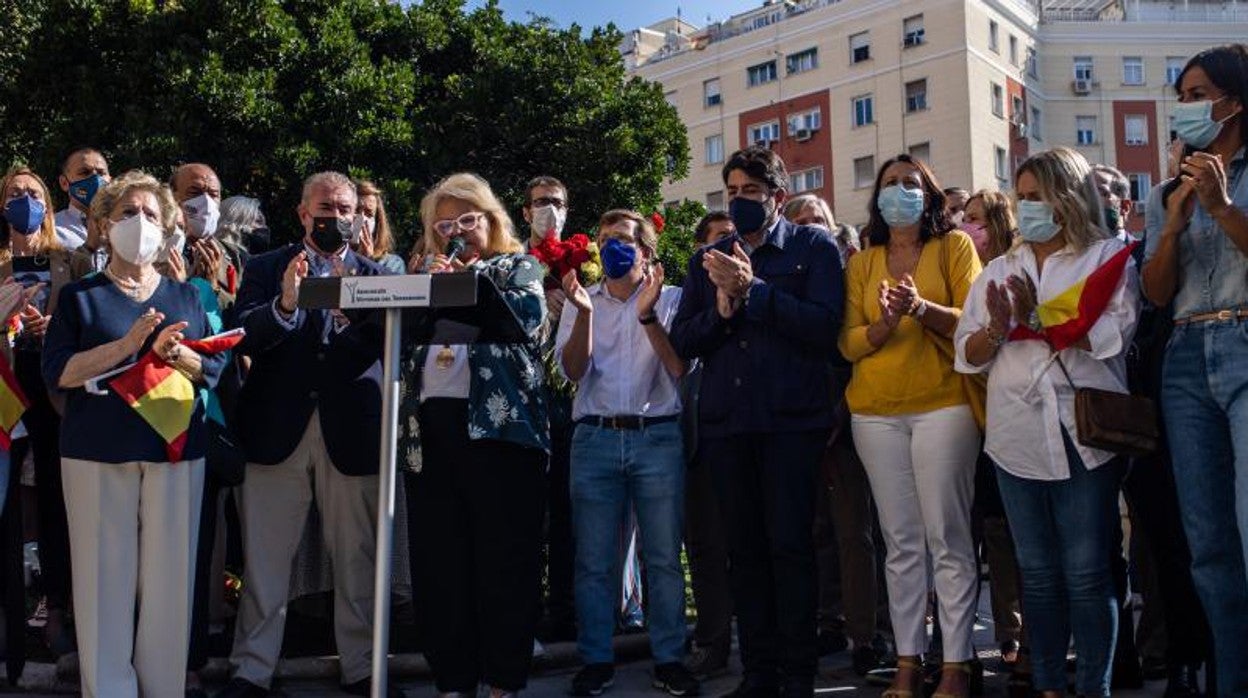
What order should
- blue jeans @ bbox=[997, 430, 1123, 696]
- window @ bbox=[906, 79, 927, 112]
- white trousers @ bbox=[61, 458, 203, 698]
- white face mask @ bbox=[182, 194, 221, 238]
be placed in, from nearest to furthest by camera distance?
blue jeans @ bbox=[997, 430, 1123, 696]
white trousers @ bbox=[61, 458, 203, 698]
white face mask @ bbox=[182, 194, 221, 238]
window @ bbox=[906, 79, 927, 112]

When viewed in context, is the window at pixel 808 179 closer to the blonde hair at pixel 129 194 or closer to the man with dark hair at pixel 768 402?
the man with dark hair at pixel 768 402

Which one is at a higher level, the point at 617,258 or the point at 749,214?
the point at 749,214

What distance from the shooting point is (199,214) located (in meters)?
6.36

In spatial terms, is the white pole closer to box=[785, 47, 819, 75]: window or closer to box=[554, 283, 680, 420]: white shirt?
box=[554, 283, 680, 420]: white shirt

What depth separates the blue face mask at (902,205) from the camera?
547 centimetres

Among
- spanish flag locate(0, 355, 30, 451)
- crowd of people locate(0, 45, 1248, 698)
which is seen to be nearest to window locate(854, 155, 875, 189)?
crowd of people locate(0, 45, 1248, 698)

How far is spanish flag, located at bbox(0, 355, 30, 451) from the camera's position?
220 inches

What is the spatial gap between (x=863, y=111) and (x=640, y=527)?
134 feet

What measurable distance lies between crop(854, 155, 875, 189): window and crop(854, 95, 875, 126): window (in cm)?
136

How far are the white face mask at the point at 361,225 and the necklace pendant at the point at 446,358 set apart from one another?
2.31ft

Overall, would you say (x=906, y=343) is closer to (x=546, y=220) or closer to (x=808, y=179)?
(x=546, y=220)

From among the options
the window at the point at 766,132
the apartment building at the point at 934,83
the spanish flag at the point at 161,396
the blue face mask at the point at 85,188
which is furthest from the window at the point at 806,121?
the spanish flag at the point at 161,396

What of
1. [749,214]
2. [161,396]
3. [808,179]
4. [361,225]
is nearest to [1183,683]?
[749,214]

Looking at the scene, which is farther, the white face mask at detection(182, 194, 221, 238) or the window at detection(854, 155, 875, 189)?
the window at detection(854, 155, 875, 189)
